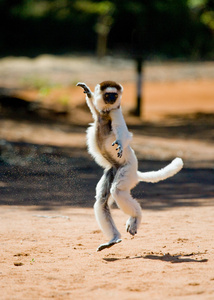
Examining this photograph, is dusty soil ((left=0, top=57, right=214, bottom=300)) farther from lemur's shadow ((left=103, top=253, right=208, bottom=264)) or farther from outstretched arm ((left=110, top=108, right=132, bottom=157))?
outstretched arm ((left=110, top=108, right=132, bottom=157))

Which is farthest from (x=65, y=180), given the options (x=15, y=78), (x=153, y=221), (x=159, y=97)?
(x=15, y=78)

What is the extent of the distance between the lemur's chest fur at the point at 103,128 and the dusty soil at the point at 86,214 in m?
1.24

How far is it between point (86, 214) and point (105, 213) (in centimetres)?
209

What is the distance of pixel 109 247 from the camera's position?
573 centimetres

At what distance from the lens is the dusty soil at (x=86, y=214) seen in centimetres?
459

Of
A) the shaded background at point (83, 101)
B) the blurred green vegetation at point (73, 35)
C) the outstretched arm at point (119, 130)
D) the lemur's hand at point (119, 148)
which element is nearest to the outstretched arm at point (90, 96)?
the outstretched arm at point (119, 130)

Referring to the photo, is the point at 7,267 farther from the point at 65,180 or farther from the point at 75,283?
the point at 65,180

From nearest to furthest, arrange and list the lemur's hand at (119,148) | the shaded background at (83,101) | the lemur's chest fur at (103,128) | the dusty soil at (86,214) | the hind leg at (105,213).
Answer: the dusty soil at (86,214) → the lemur's hand at (119,148) → the hind leg at (105,213) → the lemur's chest fur at (103,128) → the shaded background at (83,101)

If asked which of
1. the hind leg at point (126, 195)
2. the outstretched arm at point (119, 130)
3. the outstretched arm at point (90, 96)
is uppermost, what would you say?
the outstretched arm at point (90, 96)

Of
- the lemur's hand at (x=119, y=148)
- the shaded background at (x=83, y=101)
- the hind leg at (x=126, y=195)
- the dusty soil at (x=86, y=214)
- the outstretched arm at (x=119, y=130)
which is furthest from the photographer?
the shaded background at (x=83, y=101)

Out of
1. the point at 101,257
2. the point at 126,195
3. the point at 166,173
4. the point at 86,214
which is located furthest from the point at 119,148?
the point at 86,214

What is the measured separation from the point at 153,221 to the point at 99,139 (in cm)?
193

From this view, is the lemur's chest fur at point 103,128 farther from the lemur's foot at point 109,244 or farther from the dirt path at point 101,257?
the dirt path at point 101,257

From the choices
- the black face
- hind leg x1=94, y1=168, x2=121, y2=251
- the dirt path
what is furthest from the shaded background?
the black face
